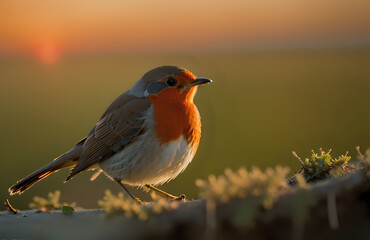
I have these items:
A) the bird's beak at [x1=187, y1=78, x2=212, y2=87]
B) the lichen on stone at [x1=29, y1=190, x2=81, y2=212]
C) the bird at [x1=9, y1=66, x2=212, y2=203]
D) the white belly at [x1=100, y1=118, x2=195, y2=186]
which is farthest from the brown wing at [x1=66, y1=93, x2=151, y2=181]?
the lichen on stone at [x1=29, y1=190, x2=81, y2=212]

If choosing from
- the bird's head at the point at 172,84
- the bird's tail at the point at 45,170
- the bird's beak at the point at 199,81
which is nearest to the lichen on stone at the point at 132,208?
the bird's head at the point at 172,84

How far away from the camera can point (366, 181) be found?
6.51 feet

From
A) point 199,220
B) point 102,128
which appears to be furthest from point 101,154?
point 199,220

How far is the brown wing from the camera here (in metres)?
4.13

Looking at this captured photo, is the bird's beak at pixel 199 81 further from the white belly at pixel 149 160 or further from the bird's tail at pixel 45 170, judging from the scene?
the bird's tail at pixel 45 170

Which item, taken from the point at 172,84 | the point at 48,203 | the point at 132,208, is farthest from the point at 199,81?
the point at 132,208

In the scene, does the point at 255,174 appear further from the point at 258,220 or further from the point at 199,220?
the point at 199,220

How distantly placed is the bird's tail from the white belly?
2.62 feet

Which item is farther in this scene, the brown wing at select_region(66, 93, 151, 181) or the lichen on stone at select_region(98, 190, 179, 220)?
the brown wing at select_region(66, 93, 151, 181)

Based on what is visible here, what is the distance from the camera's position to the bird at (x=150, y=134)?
3879 mm

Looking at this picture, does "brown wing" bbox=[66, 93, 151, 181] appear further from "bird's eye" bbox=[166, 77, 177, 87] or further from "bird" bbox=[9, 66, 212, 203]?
"bird's eye" bbox=[166, 77, 177, 87]

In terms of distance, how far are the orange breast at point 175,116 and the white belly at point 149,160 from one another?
0.07 meters

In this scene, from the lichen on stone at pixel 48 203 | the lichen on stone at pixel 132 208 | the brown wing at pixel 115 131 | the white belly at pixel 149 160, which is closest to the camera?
the lichen on stone at pixel 132 208

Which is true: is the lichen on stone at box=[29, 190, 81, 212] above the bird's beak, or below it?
below
